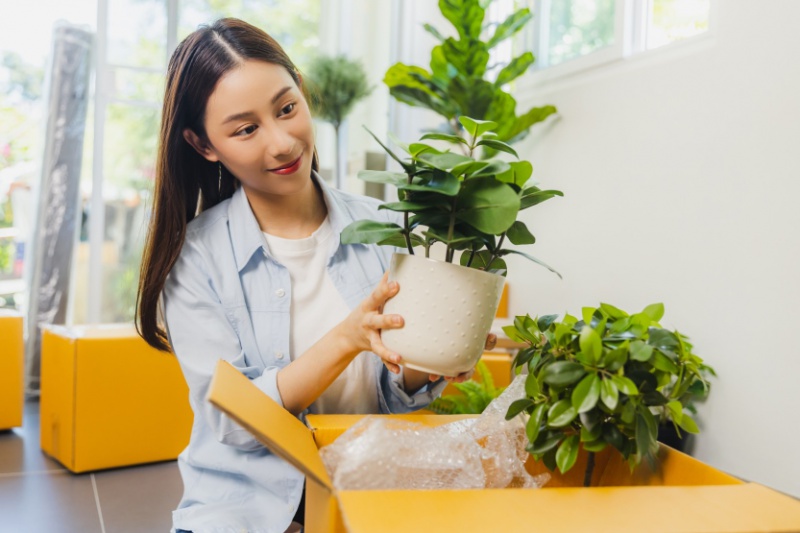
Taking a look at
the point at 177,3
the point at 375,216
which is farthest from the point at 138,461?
the point at 177,3

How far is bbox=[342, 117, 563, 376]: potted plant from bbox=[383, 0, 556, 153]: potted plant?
2369 millimetres

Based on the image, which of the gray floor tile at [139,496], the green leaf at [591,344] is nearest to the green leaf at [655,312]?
the green leaf at [591,344]

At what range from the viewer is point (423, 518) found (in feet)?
1.52

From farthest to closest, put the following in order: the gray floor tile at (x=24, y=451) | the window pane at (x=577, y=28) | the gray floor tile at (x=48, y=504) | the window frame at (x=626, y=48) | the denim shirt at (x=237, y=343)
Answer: the window pane at (x=577, y=28) < the gray floor tile at (x=24, y=451) < the window frame at (x=626, y=48) < the gray floor tile at (x=48, y=504) < the denim shirt at (x=237, y=343)

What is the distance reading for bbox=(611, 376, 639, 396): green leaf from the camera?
0.59 m

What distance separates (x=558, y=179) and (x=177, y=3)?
2.67 metres

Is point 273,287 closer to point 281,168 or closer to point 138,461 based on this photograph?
point 281,168

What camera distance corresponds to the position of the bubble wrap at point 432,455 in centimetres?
58

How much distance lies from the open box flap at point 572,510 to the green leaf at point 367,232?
273mm

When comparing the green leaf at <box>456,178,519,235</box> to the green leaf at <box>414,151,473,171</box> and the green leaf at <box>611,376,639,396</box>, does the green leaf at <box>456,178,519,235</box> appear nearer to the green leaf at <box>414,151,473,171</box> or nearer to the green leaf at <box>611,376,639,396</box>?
the green leaf at <box>414,151,473,171</box>

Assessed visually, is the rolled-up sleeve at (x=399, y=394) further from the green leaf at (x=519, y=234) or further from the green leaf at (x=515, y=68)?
the green leaf at (x=515, y=68)

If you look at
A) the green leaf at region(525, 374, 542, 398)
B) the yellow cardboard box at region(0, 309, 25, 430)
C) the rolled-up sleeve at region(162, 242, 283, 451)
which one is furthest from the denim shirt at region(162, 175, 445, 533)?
the yellow cardboard box at region(0, 309, 25, 430)

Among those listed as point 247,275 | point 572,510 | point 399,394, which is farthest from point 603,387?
point 247,275

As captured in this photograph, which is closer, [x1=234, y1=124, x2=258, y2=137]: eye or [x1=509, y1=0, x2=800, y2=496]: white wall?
[x1=234, y1=124, x2=258, y2=137]: eye
